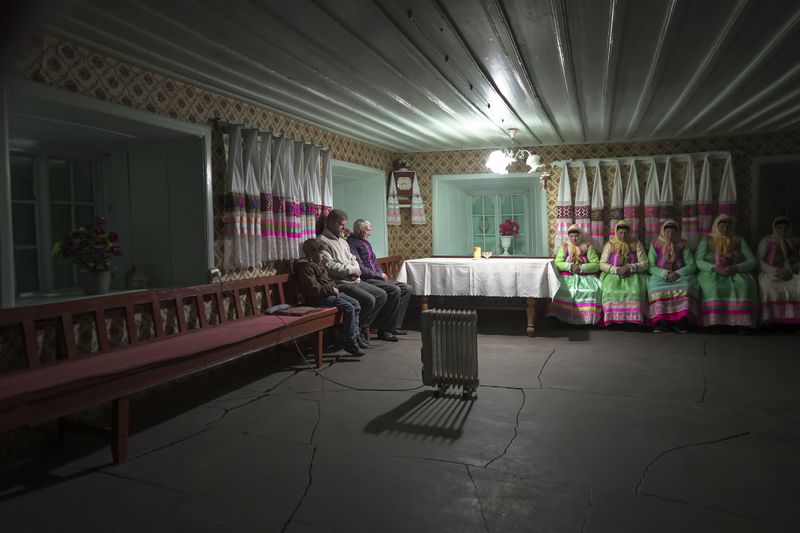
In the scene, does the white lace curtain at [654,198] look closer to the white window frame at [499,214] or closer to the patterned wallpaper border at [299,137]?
the patterned wallpaper border at [299,137]

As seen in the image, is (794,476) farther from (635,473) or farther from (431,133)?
(431,133)

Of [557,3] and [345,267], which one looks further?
[345,267]

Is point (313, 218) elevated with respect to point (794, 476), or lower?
elevated

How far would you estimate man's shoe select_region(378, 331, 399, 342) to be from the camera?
602 centimetres

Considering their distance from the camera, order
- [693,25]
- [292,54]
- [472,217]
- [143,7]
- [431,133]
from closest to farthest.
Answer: [143,7] → [693,25] → [292,54] → [431,133] → [472,217]

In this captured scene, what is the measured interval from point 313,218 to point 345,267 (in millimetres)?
734

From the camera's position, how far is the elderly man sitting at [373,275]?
6.07 metres

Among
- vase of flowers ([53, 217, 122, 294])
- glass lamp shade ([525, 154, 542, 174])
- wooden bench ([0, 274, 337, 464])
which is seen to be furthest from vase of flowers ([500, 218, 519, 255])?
vase of flowers ([53, 217, 122, 294])

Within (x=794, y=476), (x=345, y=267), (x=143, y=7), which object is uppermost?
(x=143, y=7)

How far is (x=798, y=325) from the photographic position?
6035mm

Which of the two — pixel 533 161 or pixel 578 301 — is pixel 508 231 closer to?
pixel 533 161

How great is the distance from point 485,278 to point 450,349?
8.76ft

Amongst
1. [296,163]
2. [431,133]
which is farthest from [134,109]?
[431,133]

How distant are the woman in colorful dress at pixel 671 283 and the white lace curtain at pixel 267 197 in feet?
13.5
